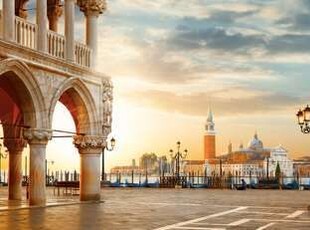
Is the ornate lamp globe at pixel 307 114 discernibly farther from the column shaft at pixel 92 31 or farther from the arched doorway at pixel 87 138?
the column shaft at pixel 92 31

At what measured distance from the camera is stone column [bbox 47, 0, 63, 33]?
27.7m

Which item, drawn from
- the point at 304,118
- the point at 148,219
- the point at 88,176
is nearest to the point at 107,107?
the point at 88,176

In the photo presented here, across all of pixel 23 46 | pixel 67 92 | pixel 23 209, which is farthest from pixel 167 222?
pixel 67 92

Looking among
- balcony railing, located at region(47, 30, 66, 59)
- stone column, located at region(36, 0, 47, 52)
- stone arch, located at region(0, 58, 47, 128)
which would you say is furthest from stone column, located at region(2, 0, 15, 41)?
balcony railing, located at region(47, 30, 66, 59)

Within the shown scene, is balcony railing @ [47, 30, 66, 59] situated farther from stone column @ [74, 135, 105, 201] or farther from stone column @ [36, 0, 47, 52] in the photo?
stone column @ [74, 135, 105, 201]

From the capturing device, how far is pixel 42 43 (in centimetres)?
2270

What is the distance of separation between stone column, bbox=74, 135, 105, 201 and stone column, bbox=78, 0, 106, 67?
2.95 m

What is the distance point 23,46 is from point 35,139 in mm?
3183

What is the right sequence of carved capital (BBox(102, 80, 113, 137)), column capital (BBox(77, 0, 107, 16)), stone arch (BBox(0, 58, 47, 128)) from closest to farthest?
stone arch (BBox(0, 58, 47, 128)) < column capital (BBox(77, 0, 107, 16)) < carved capital (BBox(102, 80, 113, 137))

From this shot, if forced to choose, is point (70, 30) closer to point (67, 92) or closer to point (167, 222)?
point (67, 92)

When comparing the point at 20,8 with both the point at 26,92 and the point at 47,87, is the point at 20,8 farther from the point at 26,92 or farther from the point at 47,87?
the point at 26,92

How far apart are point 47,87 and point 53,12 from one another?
5.86 metres

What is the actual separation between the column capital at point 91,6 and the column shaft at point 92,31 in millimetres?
85

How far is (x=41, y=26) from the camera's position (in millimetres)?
22844
